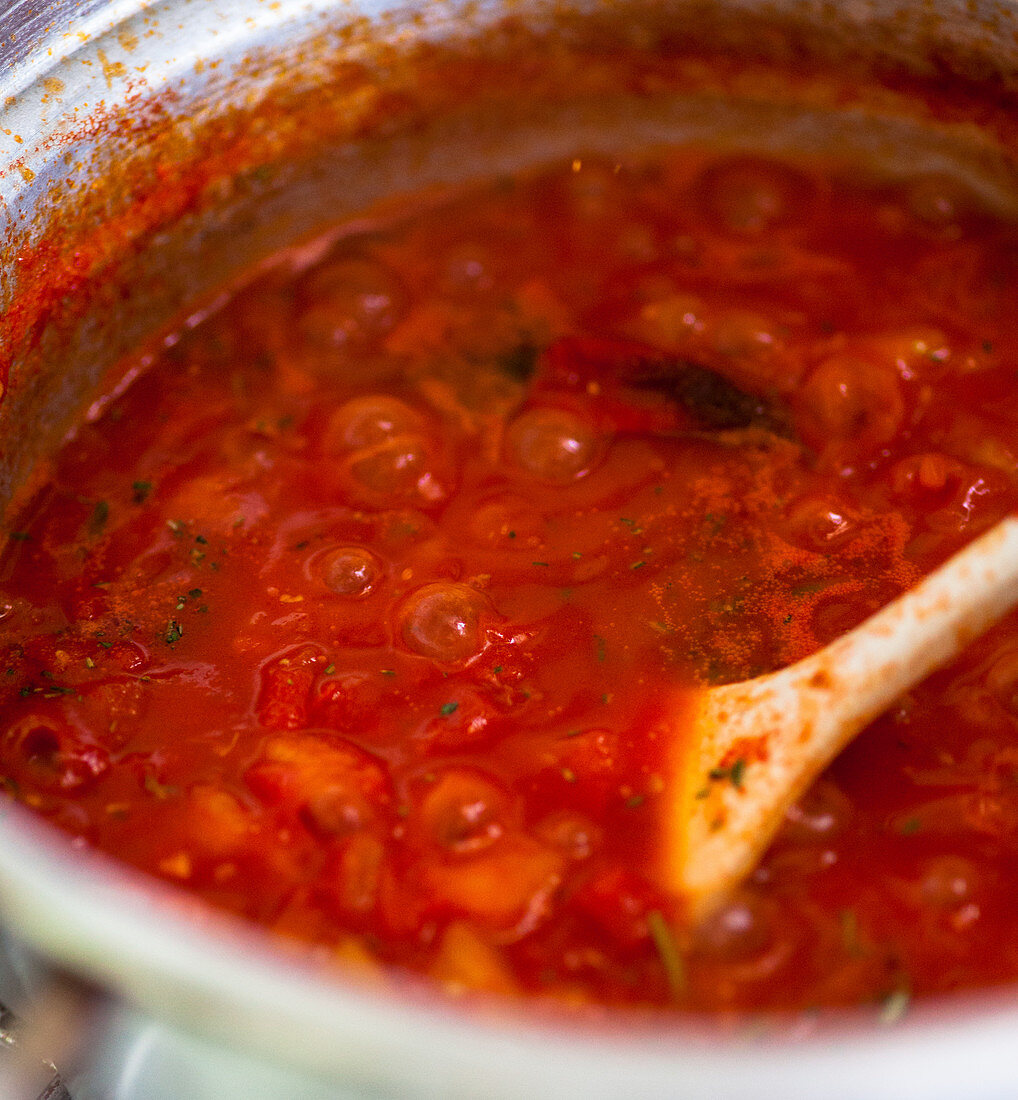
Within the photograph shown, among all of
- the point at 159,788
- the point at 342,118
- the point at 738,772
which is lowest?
the point at 738,772

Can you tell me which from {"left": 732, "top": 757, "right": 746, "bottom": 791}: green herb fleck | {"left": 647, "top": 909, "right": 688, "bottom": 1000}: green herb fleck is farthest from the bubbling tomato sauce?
{"left": 732, "top": 757, "right": 746, "bottom": 791}: green herb fleck

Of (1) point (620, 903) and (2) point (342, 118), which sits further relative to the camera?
(2) point (342, 118)

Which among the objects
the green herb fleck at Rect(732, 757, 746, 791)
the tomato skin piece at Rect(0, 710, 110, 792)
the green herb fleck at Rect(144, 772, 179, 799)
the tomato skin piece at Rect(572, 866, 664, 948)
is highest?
the tomato skin piece at Rect(0, 710, 110, 792)

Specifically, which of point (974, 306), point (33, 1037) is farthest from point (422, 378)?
point (33, 1037)

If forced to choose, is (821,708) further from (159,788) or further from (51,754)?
(51,754)

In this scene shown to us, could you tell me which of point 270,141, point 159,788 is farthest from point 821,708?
point 270,141

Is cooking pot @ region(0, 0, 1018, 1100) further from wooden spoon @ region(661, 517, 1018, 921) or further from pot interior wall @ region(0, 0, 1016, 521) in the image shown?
wooden spoon @ region(661, 517, 1018, 921)
